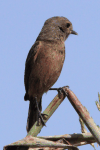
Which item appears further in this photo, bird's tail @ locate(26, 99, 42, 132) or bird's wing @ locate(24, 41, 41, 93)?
bird's wing @ locate(24, 41, 41, 93)

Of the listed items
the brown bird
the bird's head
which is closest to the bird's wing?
the brown bird

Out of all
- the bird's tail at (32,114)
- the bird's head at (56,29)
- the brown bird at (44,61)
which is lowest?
the bird's tail at (32,114)

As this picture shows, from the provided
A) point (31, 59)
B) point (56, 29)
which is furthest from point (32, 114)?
point (56, 29)

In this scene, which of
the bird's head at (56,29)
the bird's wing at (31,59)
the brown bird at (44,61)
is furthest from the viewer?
the bird's head at (56,29)

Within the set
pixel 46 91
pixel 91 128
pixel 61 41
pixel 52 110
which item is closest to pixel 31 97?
pixel 46 91

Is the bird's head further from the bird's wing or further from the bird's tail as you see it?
the bird's tail

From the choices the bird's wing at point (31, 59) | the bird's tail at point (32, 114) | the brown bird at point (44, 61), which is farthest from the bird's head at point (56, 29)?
the bird's tail at point (32, 114)

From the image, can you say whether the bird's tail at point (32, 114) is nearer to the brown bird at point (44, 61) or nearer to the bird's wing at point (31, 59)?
the brown bird at point (44, 61)
